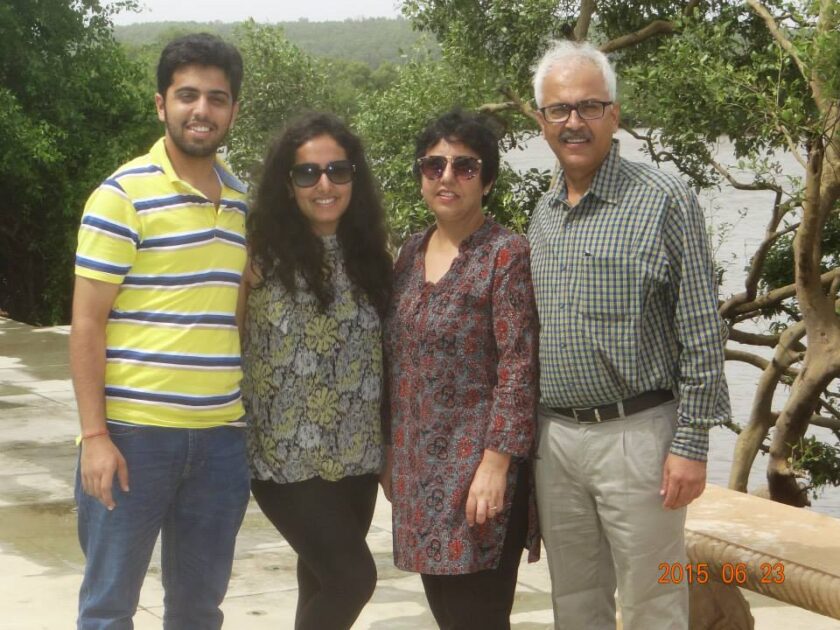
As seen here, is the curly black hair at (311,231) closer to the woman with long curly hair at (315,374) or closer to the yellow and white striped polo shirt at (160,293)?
the woman with long curly hair at (315,374)

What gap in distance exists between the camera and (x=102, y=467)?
3.17 meters

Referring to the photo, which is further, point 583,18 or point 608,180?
point 583,18

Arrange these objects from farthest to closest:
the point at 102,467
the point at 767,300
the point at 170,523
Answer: the point at 767,300
the point at 170,523
the point at 102,467

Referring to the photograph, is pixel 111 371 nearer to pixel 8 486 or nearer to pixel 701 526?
pixel 701 526

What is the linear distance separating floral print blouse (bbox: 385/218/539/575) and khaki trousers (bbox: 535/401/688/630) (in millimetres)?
102

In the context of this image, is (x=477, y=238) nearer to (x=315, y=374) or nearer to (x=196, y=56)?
(x=315, y=374)

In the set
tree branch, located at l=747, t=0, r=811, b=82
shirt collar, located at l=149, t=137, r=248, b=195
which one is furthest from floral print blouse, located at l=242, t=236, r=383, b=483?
tree branch, located at l=747, t=0, r=811, b=82

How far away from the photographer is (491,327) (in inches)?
133

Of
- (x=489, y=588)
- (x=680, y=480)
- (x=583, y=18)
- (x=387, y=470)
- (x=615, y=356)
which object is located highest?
(x=583, y=18)

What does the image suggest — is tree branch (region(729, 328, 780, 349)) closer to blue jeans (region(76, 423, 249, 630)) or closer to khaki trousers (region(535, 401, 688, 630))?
khaki trousers (region(535, 401, 688, 630))

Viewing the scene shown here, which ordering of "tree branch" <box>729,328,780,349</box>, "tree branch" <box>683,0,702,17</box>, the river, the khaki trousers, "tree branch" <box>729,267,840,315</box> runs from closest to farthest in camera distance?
the khaki trousers → "tree branch" <box>683,0,702,17</box> → "tree branch" <box>729,267,840,315</box> → "tree branch" <box>729,328,780,349</box> → the river

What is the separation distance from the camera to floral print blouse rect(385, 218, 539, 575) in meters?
3.33

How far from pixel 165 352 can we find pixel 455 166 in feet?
2.78

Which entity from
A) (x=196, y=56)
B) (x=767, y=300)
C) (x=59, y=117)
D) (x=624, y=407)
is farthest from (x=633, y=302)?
(x=59, y=117)
